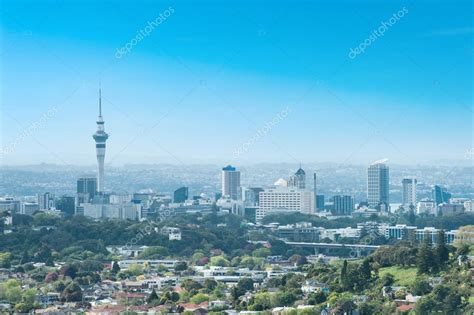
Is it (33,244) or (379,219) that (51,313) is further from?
(379,219)

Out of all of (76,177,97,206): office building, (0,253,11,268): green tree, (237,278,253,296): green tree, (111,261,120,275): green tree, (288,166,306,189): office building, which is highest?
(288,166,306,189): office building

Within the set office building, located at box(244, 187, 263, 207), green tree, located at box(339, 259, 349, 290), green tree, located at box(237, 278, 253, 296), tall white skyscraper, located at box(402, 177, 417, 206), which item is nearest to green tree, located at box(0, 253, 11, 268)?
green tree, located at box(237, 278, 253, 296)

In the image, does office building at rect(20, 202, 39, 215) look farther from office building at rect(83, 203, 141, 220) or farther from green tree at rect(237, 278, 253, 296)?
green tree at rect(237, 278, 253, 296)

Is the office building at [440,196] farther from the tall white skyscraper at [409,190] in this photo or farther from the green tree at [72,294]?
the green tree at [72,294]

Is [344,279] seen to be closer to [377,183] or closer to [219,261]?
[219,261]

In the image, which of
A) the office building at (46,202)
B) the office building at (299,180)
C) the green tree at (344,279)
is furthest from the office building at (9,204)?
the green tree at (344,279)
